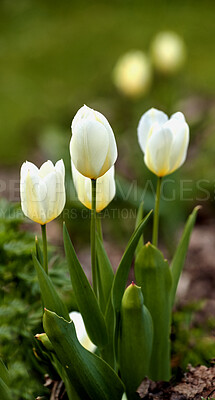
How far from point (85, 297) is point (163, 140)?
0.34 metres

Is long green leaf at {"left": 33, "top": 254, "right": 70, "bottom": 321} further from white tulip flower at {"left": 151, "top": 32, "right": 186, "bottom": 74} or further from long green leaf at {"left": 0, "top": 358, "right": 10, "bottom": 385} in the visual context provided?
white tulip flower at {"left": 151, "top": 32, "right": 186, "bottom": 74}

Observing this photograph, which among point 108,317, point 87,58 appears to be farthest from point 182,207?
point 87,58

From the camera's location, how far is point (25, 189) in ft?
3.26

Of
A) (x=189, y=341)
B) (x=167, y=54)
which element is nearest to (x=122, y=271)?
(x=189, y=341)

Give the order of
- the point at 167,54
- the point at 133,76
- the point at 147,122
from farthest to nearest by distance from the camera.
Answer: the point at 167,54 → the point at 133,76 → the point at 147,122

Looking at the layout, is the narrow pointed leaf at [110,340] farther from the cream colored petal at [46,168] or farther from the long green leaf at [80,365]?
the cream colored petal at [46,168]

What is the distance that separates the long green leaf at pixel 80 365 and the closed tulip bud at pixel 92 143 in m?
0.26

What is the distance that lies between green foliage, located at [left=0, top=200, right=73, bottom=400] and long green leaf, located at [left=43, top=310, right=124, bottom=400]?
12 cm

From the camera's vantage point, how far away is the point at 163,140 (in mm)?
1095

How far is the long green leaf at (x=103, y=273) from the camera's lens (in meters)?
1.17

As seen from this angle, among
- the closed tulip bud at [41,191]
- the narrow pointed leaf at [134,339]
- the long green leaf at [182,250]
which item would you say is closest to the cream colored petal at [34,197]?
the closed tulip bud at [41,191]

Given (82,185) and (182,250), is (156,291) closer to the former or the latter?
(182,250)

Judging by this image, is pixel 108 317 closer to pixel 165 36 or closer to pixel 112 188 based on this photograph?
pixel 112 188

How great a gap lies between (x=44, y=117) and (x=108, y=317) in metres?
2.51
